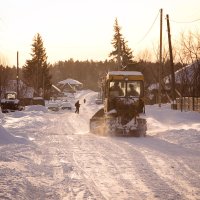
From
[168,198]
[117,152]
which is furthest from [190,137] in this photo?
[168,198]

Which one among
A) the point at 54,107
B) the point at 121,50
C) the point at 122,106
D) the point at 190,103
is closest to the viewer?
the point at 122,106

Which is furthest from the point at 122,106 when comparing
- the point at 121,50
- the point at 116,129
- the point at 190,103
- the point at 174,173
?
the point at 121,50

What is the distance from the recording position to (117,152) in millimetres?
12375

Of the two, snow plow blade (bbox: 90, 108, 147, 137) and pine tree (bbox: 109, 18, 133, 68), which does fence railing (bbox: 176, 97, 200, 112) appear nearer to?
snow plow blade (bbox: 90, 108, 147, 137)

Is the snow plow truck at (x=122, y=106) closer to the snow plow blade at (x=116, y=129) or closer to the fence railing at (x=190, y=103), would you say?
the snow plow blade at (x=116, y=129)

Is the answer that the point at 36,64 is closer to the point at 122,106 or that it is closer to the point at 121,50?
the point at 121,50

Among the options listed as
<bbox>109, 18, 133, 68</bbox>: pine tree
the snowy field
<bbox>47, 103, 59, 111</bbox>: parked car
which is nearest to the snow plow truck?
the snowy field

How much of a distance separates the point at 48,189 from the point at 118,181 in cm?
143

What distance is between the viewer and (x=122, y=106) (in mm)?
19125

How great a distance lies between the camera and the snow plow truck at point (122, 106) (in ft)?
61.1

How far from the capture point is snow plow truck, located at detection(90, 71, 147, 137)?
1861cm

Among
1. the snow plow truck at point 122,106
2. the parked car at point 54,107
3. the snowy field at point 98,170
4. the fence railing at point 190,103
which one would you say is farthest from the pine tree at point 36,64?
the snowy field at point 98,170

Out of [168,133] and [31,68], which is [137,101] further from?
[31,68]

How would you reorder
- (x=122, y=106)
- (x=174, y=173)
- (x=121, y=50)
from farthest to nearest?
(x=121, y=50)
(x=122, y=106)
(x=174, y=173)
